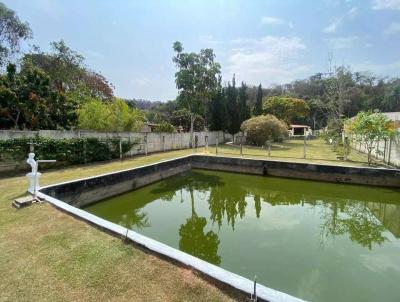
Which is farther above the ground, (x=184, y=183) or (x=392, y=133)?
(x=392, y=133)

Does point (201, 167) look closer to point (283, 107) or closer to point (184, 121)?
point (184, 121)

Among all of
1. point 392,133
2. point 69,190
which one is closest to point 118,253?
point 69,190

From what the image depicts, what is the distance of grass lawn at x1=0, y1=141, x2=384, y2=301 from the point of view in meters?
2.65

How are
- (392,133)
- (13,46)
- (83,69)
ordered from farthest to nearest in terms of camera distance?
(83,69) < (13,46) < (392,133)

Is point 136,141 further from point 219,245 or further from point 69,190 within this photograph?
point 219,245

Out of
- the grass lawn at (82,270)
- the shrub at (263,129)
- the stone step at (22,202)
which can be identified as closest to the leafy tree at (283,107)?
the shrub at (263,129)

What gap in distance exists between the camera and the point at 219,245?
17.2ft

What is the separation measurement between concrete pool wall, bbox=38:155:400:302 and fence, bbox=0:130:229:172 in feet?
10.3

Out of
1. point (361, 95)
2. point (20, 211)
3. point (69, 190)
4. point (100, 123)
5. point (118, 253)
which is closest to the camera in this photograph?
point (118, 253)

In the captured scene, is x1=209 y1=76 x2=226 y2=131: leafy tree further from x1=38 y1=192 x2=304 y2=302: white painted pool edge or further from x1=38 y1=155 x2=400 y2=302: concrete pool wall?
x1=38 y1=192 x2=304 y2=302: white painted pool edge

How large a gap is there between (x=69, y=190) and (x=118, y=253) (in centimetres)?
415

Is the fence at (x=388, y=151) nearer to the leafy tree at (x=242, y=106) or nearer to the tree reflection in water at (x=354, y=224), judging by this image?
the tree reflection in water at (x=354, y=224)

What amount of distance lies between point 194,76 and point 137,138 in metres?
8.06

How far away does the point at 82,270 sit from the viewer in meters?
3.07
